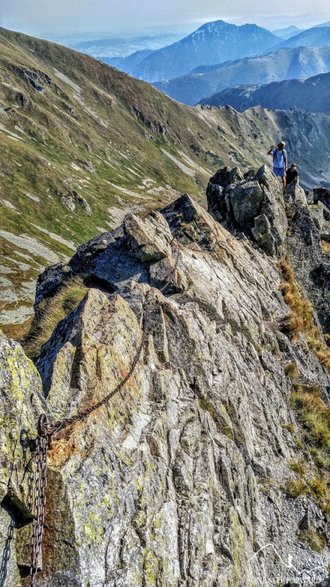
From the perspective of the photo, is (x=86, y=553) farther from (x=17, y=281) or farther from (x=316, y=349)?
(x=17, y=281)

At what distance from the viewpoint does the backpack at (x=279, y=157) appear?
44125 mm

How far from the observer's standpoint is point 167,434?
14500 mm

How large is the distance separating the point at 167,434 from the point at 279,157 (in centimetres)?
3745

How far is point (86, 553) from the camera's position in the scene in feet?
32.2

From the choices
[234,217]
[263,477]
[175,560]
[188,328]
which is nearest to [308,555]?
[263,477]

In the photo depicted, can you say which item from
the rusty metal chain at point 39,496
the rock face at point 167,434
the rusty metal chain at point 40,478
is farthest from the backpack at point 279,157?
the rusty metal chain at point 39,496

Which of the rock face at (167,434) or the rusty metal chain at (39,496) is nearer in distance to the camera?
the rusty metal chain at (39,496)

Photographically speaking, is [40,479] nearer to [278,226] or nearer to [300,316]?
[300,316]

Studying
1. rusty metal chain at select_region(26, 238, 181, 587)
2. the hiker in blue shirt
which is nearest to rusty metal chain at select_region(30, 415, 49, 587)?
rusty metal chain at select_region(26, 238, 181, 587)

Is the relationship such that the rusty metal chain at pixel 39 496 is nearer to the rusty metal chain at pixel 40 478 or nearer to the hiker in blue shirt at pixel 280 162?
the rusty metal chain at pixel 40 478

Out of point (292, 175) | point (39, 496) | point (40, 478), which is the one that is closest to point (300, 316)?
point (292, 175)

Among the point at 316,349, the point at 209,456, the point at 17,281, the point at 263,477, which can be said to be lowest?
the point at 17,281

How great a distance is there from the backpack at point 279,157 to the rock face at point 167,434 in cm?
2281

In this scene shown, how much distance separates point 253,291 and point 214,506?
1743cm
